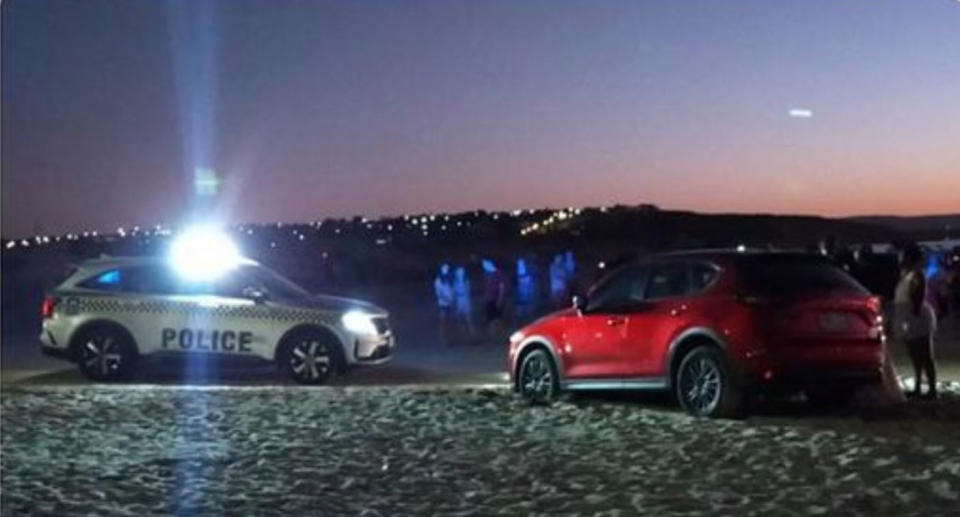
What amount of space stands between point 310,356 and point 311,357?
0.05 ft

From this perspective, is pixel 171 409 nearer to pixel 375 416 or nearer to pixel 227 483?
pixel 375 416

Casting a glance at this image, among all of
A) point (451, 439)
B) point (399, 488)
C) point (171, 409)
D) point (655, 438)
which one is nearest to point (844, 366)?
point (655, 438)

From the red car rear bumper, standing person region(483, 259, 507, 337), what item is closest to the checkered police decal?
the red car rear bumper

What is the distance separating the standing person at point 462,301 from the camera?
26094 mm

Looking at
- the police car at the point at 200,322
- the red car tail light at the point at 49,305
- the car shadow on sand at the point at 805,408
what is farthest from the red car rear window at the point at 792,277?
the red car tail light at the point at 49,305

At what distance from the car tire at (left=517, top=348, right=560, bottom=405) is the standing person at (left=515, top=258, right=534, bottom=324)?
13.3m

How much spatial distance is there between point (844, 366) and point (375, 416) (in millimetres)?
4044

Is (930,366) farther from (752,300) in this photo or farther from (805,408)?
(752,300)

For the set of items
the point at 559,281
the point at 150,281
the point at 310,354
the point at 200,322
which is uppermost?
the point at 150,281

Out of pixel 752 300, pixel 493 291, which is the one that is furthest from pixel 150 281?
pixel 493 291

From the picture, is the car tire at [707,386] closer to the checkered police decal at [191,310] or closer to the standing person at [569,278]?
the checkered police decal at [191,310]

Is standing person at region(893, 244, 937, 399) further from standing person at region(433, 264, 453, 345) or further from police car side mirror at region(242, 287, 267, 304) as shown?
standing person at region(433, 264, 453, 345)

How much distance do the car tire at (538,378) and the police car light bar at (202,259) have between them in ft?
15.3

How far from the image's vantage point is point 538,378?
577 inches
